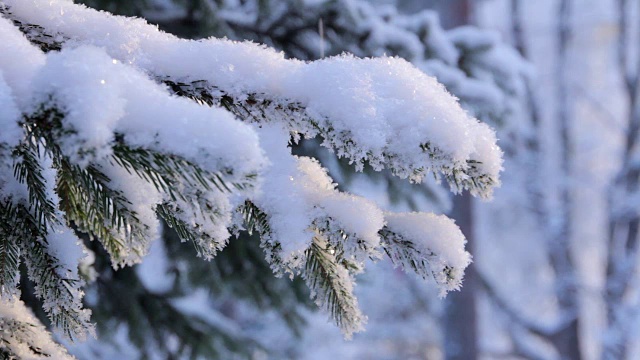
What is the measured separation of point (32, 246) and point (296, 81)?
522mm

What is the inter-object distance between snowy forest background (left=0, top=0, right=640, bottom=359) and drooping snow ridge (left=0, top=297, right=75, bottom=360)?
3.03ft

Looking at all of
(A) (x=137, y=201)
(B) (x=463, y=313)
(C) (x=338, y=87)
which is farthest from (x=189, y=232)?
(B) (x=463, y=313)

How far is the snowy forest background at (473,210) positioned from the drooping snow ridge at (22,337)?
92cm

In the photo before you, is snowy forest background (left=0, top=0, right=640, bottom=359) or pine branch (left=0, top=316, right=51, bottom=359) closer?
pine branch (left=0, top=316, right=51, bottom=359)

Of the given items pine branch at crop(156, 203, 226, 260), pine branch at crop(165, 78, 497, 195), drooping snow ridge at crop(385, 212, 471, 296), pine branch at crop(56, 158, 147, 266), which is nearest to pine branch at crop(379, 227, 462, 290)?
drooping snow ridge at crop(385, 212, 471, 296)

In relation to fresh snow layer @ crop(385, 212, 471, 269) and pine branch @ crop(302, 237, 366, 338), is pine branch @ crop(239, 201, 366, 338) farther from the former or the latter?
fresh snow layer @ crop(385, 212, 471, 269)

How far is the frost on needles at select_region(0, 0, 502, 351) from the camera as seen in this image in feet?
2.42

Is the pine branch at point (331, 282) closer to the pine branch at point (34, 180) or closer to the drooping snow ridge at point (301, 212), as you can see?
the drooping snow ridge at point (301, 212)

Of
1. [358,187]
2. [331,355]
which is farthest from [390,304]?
[358,187]

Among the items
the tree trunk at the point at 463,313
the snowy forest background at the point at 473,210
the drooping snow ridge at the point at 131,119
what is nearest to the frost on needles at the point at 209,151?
the drooping snow ridge at the point at 131,119

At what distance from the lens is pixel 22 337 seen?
1.14m

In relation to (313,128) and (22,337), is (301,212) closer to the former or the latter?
(313,128)

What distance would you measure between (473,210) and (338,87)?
15.7 feet

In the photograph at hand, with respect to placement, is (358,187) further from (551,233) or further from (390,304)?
(390,304)
